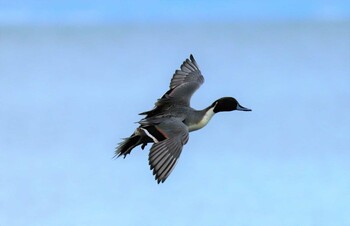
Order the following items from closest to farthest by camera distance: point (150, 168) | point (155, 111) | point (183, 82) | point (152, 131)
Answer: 1. point (150, 168)
2. point (152, 131)
3. point (155, 111)
4. point (183, 82)

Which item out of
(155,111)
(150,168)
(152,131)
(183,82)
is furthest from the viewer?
(183,82)

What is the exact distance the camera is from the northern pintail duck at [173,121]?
490cm

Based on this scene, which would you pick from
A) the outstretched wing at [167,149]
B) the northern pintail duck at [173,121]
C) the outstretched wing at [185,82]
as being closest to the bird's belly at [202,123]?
the northern pintail duck at [173,121]

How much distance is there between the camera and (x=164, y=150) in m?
4.95

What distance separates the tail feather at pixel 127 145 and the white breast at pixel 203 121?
1.41 feet

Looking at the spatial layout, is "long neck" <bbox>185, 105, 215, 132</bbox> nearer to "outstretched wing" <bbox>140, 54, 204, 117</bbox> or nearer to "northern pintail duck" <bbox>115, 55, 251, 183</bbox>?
"northern pintail duck" <bbox>115, 55, 251, 183</bbox>

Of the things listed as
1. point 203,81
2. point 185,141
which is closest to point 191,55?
point 203,81

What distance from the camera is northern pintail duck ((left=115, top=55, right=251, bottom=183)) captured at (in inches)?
193

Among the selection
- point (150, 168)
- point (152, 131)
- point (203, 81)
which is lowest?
point (150, 168)

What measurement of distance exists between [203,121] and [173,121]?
1.42 ft

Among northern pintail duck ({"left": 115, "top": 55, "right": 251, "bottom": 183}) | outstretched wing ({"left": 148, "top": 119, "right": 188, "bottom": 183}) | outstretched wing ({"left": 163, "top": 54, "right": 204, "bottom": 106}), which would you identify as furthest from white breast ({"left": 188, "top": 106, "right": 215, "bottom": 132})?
outstretched wing ({"left": 148, "top": 119, "right": 188, "bottom": 183})

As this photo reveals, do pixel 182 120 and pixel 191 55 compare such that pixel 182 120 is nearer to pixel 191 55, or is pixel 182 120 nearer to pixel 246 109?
pixel 246 109

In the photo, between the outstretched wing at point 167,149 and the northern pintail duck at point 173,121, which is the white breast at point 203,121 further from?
the outstretched wing at point 167,149

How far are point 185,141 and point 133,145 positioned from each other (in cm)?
Result: 63
